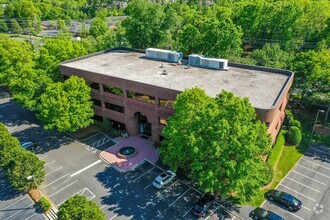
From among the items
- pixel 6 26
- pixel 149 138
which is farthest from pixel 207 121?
pixel 6 26

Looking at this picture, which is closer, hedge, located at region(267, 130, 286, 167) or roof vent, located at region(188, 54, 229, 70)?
hedge, located at region(267, 130, 286, 167)

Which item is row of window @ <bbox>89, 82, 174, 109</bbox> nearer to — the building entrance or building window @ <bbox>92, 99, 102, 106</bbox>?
building window @ <bbox>92, 99, 102, 106</bbox>

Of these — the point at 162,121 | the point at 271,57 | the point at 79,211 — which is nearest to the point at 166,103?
the point at 162,121

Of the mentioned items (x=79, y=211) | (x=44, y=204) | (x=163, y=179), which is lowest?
(x=44, y=204)

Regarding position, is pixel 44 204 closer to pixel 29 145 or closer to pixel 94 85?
pixel 29 145

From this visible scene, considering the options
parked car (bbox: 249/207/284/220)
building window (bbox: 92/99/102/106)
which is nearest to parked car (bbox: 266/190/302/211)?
parked car (bbox: 249/207/284/220)

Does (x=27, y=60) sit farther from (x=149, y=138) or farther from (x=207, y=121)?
(x=207, y=121)

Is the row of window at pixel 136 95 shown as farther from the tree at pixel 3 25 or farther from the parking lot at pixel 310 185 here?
the tree at pixel 3 25
